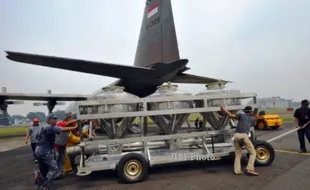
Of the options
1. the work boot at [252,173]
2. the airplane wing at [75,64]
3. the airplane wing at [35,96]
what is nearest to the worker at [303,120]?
the work boot at [252,173]

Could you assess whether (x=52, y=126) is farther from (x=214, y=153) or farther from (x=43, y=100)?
(x=43, y=100)

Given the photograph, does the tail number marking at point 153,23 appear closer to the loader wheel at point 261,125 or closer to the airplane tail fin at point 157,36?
the airplane tail fin at point 157,36

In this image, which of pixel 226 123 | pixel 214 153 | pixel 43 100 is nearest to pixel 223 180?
pixel 214 153

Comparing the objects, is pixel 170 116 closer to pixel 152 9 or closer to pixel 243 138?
pixel 243 138

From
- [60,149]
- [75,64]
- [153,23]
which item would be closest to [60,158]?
[60,149]

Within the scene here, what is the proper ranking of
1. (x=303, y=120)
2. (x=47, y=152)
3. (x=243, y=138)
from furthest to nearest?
(x=303, y=120) → (x=243, y=138) → (x=47, y=152)

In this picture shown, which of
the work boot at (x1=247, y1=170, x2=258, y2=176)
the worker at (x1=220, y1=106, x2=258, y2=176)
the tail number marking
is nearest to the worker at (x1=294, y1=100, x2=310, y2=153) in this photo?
the worker at (x1=220, y1=106, x2=258, y2=176)

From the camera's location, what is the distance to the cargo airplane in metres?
7.46

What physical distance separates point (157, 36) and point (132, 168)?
20.6 feet

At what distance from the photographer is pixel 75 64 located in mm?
7543

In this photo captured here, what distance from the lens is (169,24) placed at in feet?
32.5

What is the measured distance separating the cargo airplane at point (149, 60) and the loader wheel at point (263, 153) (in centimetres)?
230

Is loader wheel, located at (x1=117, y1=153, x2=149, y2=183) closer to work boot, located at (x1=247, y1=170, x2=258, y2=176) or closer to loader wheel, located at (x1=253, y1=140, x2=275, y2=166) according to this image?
work boot, located at (x1=247, y1=170, x2=258, y2=176)

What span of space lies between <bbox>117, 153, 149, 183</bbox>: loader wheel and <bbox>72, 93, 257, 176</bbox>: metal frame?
22 cm
